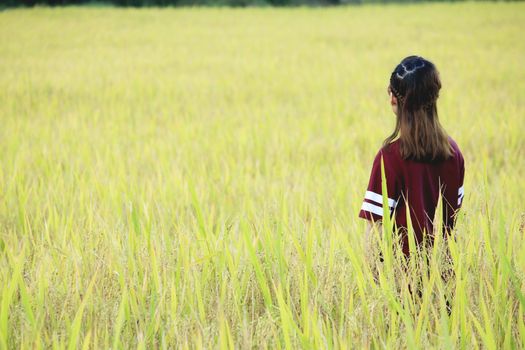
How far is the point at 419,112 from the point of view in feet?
4.04

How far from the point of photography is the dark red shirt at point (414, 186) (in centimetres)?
126

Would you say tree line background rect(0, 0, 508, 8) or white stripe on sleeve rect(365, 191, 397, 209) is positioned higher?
tree line background rect(0, 0, 508, 8)

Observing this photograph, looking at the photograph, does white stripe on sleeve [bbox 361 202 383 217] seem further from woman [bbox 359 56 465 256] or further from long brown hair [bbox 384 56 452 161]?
long brown hair [bbox 384 56 452 161]

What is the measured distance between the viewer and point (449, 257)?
1246mm

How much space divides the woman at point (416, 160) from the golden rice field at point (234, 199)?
102 millimetres

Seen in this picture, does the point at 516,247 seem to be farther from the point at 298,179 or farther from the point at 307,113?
the point at 307,113

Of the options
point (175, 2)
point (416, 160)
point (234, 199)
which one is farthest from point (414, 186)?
point (175, 2)

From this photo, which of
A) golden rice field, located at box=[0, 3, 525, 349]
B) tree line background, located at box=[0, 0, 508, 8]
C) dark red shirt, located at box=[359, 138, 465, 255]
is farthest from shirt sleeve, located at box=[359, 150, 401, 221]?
tree line background, located at box=[0, 0, 508, 8]

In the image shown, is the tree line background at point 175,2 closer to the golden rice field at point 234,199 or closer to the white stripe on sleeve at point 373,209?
the golden rice field at point 234,199

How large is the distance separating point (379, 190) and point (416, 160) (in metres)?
0.12

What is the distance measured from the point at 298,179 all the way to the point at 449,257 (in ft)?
3.78

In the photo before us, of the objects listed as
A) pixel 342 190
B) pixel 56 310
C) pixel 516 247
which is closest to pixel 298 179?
pixel 342 190

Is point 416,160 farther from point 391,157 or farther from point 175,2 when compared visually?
point 175,2

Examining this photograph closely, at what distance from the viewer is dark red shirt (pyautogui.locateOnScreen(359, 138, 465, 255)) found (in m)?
1.26
